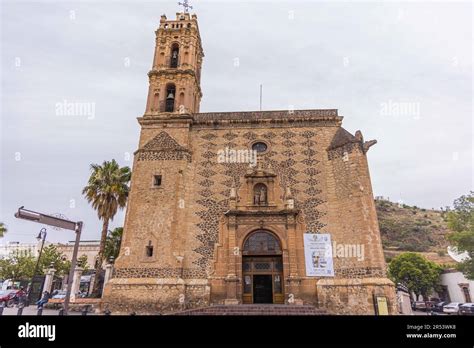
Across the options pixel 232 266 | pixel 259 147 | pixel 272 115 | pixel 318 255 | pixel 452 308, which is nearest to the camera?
pixel 232 266

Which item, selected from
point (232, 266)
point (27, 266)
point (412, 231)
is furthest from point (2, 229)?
point (412, 231)

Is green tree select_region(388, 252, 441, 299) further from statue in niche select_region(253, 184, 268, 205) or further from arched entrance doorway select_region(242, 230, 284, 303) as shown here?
statue in niche select_region(253, 184, 268, 205)

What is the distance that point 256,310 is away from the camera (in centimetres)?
1352

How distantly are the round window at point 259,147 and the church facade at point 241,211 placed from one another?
0.21 feet

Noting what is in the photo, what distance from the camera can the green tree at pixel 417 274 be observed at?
37906 millimetres

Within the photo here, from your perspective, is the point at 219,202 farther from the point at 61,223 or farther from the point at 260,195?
the point at 61,223

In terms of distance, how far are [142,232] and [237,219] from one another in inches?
206

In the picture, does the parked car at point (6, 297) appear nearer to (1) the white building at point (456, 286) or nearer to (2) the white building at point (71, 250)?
(2) the white building at point (71, 250)

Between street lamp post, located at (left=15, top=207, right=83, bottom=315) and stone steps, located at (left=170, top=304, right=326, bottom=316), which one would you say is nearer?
street lamp post, located at (left=15, top=207, right=83, bottom=315)

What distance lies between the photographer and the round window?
763 inches

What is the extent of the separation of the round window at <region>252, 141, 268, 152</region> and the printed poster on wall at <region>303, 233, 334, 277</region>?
6.00m

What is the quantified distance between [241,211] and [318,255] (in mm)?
Result: 4667
